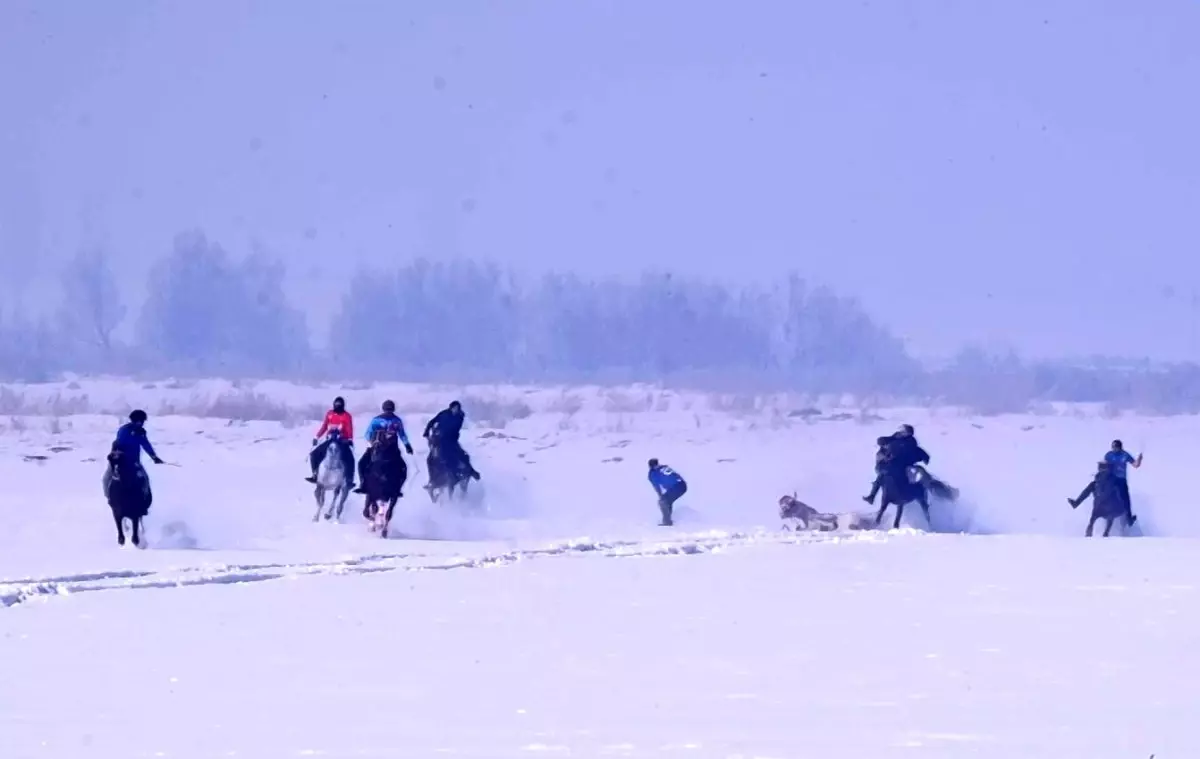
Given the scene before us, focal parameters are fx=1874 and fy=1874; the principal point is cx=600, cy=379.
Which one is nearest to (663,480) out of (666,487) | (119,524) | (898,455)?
(666,487)

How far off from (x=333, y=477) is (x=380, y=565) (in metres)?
5.90

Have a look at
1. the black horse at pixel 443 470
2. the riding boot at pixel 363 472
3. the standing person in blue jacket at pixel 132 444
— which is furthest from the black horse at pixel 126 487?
the black horse at pixel 443 470

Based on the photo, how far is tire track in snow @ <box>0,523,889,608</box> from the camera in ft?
59.7

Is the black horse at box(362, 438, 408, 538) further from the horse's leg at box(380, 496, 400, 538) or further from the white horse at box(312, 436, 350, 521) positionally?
the white horse at box(312, 436, 350, 521)

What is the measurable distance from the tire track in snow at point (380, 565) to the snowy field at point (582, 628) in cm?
7

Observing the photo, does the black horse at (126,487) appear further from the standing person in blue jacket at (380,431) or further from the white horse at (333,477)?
the white horse at (333,477)

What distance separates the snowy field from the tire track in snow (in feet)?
0.22

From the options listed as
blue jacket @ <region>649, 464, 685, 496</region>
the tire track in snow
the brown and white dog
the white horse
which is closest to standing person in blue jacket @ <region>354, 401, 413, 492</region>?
the white horse

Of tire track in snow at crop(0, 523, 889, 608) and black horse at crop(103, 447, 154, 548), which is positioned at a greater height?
black horse at crop(103, 447, 154, 548)

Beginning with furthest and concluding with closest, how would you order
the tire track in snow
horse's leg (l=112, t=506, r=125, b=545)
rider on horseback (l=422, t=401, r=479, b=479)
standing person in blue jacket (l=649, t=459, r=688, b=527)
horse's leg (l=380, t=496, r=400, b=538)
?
1. standing person in blue jacket (l=649, t=459, r=688, b=527)
2. rider on horseback (l=422, t=401, r=479, b=479)
3. horse's leg (l=380, t=496, r=400, b=538)
4. horse's leg (l=112, t=506, r=125, b=545)
5. the tire track in snow

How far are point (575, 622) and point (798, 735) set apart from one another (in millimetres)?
5364

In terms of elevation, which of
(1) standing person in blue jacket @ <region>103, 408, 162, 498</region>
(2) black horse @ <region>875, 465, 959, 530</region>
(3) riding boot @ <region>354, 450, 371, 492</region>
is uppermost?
(1) standing person in blue jacket @ <region>103, 408, 162, 498</region>

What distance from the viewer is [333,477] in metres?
26.5

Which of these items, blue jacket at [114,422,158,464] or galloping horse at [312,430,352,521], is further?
galloping horse at [312,430,352,521]
